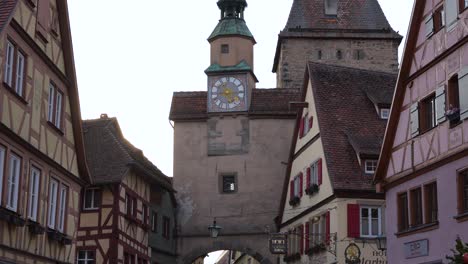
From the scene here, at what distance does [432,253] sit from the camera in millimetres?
20500

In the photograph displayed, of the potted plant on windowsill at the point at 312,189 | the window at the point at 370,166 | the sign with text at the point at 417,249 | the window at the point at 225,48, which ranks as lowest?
the sign with text at the point at 417,249

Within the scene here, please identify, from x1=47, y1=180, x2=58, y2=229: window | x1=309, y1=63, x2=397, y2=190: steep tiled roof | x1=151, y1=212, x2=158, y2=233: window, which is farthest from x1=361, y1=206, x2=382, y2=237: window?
x1=151, y1=212, x2=158, y2=233: window

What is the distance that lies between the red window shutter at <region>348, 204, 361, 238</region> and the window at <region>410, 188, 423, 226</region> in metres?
6.72

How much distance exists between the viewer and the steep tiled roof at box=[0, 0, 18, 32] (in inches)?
724

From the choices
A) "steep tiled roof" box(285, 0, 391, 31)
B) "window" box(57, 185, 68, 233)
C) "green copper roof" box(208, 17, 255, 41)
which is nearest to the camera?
"window" box(57, 185, 68, 233)

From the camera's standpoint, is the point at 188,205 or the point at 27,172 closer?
the point at 27,172

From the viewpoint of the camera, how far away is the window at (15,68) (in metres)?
18.9

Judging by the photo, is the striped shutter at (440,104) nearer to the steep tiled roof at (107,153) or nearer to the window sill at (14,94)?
the window sill at (14,94)

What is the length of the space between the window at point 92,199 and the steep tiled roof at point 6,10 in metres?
13.7

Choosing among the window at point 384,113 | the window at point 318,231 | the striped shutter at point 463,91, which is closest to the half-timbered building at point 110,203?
the window at point 318,231

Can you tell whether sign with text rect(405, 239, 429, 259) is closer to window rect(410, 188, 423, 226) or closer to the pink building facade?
the pink building facade

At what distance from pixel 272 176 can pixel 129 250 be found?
1119 cm

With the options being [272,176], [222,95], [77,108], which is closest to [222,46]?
[222,95]

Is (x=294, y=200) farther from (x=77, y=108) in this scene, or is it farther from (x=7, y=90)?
(x=7, y=90)
